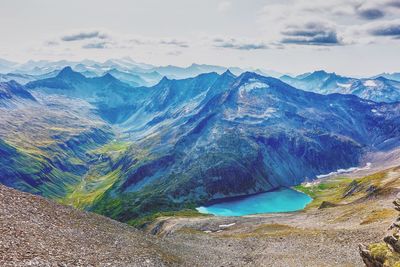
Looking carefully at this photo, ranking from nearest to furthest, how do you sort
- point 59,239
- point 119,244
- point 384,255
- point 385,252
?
point 384,255, point 385,252, point 59,239, point 119,244

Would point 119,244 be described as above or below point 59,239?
below

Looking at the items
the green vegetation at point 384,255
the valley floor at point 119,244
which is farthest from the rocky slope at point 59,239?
the green vegetation at point 384,255

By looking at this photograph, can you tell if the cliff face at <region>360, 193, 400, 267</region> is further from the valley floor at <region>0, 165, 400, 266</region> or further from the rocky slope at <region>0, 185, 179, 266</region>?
the rocky slope at <region>0, 185, 179, 266</region>

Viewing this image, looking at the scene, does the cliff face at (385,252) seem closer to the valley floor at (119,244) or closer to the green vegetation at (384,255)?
the green vegetation at (384,255)

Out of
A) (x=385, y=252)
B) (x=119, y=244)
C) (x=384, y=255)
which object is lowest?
(x=119, y=244)

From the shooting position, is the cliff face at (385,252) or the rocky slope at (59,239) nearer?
the rocky slope at (59,239)

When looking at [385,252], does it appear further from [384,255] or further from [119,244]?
[119,244]

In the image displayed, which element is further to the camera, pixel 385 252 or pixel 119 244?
pixel 119 244

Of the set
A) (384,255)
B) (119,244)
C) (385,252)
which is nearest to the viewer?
(384,255)

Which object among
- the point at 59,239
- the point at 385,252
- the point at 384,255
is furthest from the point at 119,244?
the point at 385,252
